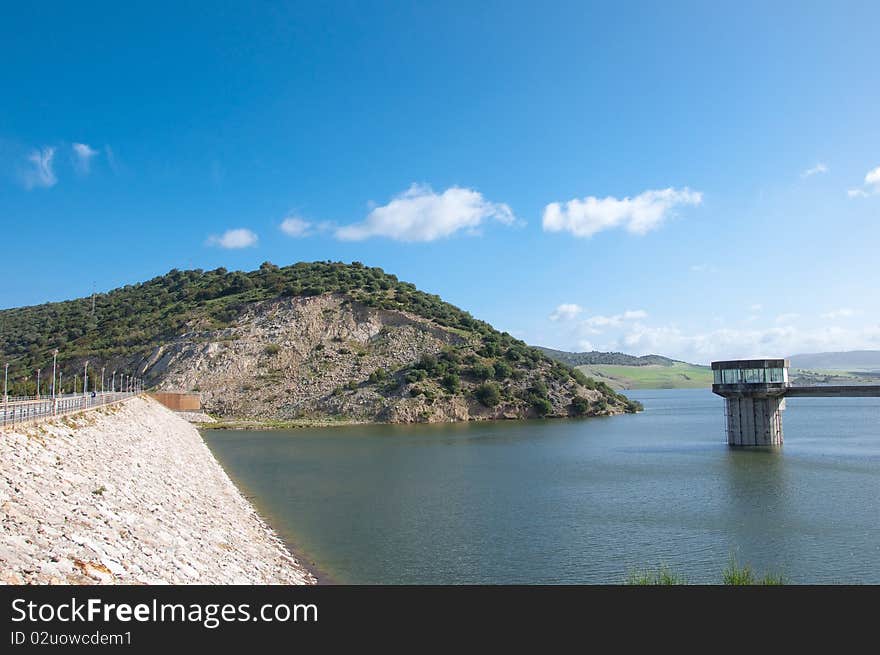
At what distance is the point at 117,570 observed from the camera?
48.1 feet

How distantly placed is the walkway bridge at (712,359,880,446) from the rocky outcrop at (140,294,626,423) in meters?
47.8

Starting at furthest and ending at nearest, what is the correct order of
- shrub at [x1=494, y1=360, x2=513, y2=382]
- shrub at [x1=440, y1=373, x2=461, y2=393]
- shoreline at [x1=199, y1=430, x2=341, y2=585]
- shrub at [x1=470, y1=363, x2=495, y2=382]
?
shrub at [x1=494, y1=360, x2=513, y2=382] < shrub at [x1=470, y1=363, x2=495, y2=382] < shrub at [x1=440, y1=373, x2=461, y2=393] < shoreline at [x1=199, y1=430, x2=341, y2=585]

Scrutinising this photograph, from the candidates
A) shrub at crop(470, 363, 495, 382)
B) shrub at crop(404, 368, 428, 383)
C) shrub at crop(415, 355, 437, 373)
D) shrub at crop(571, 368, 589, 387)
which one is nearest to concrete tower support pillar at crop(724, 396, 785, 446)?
shrub at crop(470, 363, 495, 382)

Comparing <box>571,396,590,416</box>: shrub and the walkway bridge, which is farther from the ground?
the walkway bridge

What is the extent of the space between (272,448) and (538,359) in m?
70.9

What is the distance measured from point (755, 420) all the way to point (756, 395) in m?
2.56

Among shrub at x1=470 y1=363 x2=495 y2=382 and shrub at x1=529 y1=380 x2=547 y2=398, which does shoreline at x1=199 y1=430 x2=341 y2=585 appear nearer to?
shrub at x1=470 y1=363 x2=495 y2=382

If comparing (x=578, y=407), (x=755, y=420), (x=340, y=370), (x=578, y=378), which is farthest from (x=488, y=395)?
(x=755, y=420)

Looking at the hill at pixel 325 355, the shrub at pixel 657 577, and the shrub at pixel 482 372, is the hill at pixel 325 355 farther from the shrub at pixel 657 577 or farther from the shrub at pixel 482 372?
the shrub at pixel 657 577

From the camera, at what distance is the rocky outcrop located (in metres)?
104

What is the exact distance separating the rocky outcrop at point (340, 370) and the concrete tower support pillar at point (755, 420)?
47571 millimetres

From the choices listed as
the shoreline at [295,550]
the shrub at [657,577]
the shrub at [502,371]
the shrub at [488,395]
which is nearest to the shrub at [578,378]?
the shrub at [502,371]
